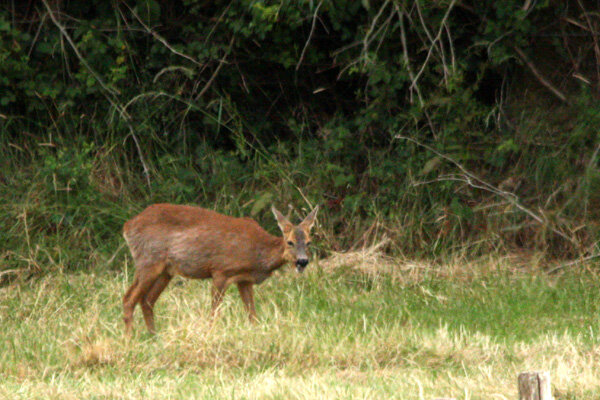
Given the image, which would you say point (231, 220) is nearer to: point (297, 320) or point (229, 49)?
point (297, 320)

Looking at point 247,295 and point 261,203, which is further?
point 261,203

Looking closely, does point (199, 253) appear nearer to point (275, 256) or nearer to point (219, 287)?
point (219, 287)

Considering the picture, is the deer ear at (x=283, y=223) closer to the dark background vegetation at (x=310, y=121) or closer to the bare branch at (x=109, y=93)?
the dark background vegetation at (x=310, y=121)

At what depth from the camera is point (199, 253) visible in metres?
8.38

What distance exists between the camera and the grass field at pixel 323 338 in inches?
252

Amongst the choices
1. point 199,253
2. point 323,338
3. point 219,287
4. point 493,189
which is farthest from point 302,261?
point 493,189

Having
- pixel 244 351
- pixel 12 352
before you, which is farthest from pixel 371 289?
pixel 12 352

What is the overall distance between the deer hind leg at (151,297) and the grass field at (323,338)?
94 millimetres

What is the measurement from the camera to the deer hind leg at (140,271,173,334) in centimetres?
827

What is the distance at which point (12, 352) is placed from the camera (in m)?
7.41

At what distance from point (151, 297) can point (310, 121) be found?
4.55 m

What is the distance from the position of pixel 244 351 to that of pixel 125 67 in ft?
17.2

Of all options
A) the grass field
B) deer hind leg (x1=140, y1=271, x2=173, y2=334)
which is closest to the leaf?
the grass field

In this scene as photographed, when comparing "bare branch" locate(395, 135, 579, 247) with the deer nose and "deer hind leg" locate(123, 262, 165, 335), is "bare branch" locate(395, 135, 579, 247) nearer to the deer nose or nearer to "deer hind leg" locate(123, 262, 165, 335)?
the deer nose
